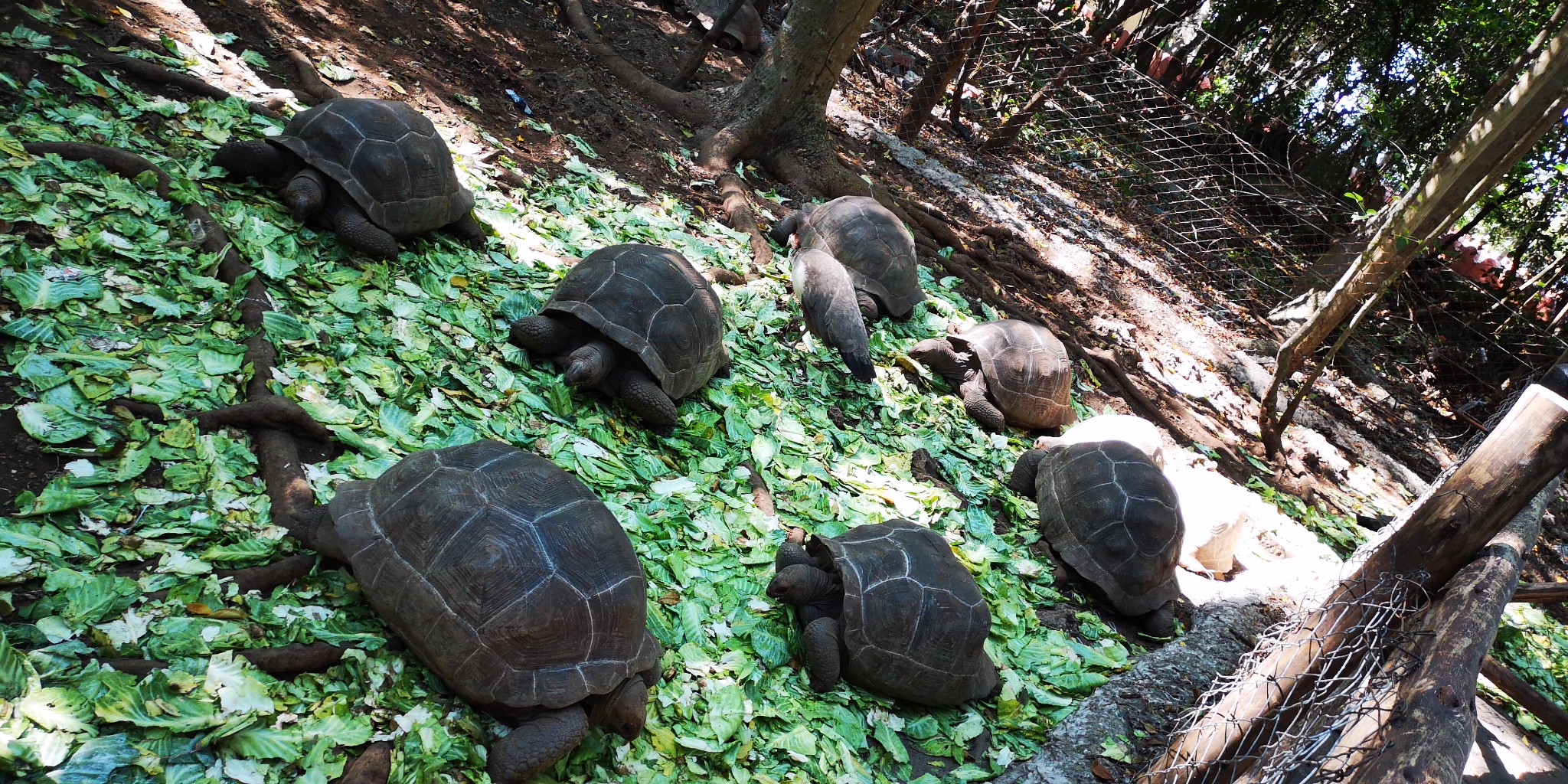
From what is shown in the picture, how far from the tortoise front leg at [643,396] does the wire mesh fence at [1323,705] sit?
3289mm

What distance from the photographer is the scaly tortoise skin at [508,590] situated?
305cm

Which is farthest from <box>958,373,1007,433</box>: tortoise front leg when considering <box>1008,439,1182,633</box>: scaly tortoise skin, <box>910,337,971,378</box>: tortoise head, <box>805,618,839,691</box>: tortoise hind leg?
<box>805,618,839,691</box>: tortoise hind leg

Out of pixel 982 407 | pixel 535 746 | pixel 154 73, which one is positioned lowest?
pixel 535 746

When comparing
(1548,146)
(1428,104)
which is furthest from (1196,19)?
(1548,146)

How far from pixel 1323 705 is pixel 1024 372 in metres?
4.33

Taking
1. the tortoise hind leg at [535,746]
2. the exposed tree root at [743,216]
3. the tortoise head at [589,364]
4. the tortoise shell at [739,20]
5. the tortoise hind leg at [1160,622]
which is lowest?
the tortoise hind leg at [535,746]

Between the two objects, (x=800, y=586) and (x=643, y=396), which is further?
(x=643, y=396)

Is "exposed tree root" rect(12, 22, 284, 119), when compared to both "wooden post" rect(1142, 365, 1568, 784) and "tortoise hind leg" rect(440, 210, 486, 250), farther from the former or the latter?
"wooden post" rect(1142, 365, 1568, 784)

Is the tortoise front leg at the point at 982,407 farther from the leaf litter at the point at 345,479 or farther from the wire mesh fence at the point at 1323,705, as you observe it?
the wire mesh fence at the point at 1323,705

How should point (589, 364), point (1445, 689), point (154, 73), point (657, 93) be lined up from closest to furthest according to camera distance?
1. point (1445, 689)
2. point (589, 364)
3. point (154, 73)
4. point (657, 93)

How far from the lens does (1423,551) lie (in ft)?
10.5

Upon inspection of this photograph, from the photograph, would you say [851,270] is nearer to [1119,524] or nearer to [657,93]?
[1119,524]

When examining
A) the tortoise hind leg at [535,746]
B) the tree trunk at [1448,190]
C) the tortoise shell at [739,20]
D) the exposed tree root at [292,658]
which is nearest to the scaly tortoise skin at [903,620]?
the tortoise hind leg at [535,746]

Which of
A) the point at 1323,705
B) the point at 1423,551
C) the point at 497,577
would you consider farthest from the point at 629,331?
the point at 1423,551
